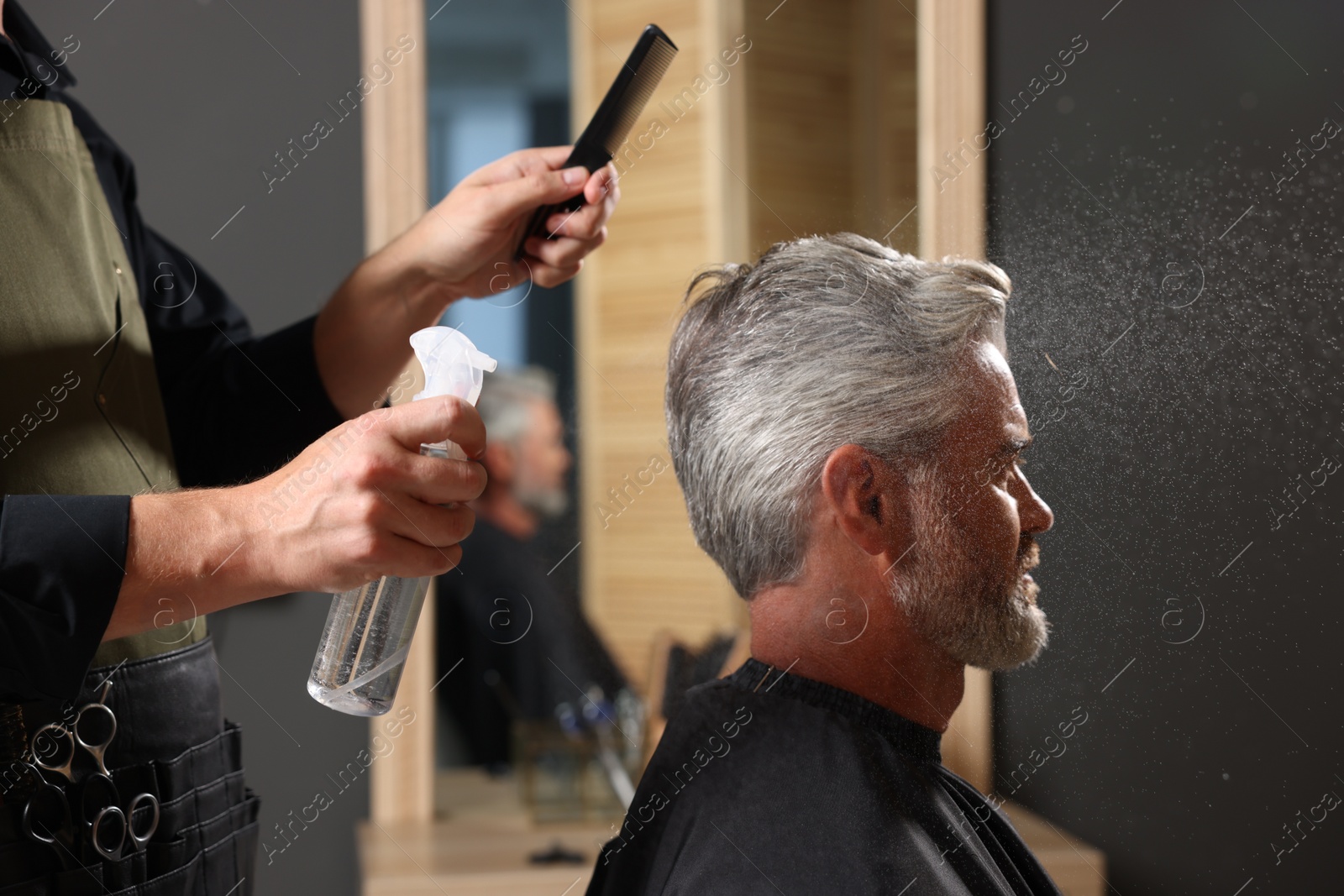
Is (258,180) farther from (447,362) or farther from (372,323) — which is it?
(447,362)

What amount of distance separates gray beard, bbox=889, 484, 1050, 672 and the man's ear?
0.02 meters

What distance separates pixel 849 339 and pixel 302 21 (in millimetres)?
1636

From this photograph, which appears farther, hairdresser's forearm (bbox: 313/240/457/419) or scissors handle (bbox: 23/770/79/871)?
hairdresser's forearm (bbox: 313/240/457/419)

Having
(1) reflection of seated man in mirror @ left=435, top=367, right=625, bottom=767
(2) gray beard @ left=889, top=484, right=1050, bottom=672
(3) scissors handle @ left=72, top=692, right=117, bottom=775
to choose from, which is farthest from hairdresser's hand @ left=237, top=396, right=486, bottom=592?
(1) reflection of seated man in mirror @ left=435, top=367, right=625, bottom=767

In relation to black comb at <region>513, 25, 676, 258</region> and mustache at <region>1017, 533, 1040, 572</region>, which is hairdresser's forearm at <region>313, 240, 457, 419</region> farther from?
mustache at <region>1017, 533, 1040, 572</region>

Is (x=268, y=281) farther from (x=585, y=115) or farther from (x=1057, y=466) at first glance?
(x=1057, y=466)

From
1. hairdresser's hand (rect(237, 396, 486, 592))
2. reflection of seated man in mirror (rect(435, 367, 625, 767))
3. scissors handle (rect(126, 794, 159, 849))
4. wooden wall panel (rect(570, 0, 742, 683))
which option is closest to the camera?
Answer: hairdresser's hand (rect(237, 396, 486, 592))

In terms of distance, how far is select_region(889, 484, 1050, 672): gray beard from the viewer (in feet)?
3.44

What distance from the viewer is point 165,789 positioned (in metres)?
1.08

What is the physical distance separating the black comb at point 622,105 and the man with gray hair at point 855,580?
0.70 ft

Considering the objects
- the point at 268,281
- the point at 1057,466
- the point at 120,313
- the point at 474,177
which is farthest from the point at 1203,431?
the point at 268,281

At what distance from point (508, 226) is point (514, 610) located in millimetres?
1573

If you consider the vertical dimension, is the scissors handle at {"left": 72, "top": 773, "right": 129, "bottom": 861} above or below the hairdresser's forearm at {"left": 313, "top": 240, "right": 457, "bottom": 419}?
below

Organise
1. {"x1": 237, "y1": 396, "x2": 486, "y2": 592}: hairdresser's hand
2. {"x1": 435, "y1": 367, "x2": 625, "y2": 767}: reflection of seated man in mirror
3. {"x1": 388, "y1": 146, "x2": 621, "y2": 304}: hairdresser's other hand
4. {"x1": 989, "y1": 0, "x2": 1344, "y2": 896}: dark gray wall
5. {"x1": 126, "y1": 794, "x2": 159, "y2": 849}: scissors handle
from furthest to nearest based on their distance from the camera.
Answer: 1. {"x1": 435, "y1": 367, "x2": 625, "y2": 767}: reflection of seated man in mirror
2. {"x1": 388, "y1": 146, "x2": 621, "y2": 304}: hairdresser's other hand
3. {"x1": 126, "y1": 794, "x2": 159, "y2": 849}: scissors handle
4. {"x1": 989, "y1": 0, "x2": 1344, "y2": 896}: dark gray wall
5. {"x1": 237, "y1": 396, "x2": 486, "y2": 592}: hairdresser's hand
